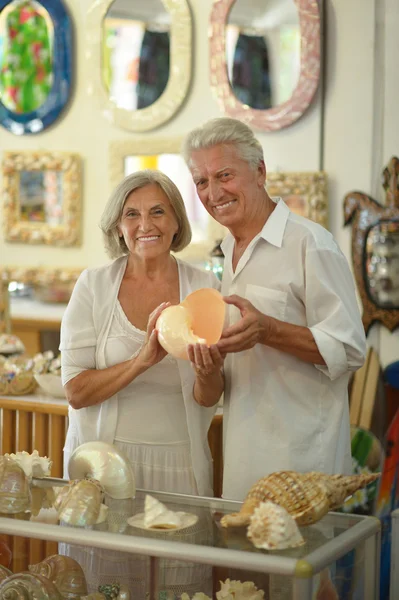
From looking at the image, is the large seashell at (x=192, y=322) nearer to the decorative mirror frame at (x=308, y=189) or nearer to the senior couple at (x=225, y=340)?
the senior couple at (x=225, y=340)

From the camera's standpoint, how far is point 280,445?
1981mm

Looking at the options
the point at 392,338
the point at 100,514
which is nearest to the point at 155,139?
the point at 392,338

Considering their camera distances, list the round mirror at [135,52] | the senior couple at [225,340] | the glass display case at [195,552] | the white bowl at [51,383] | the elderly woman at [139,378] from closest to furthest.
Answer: the glass display case at [195,552]
the senior couple at [225,340]
the elderly woman at [139,378]
the white bowl at [51,383]
the round mirror at [135,52]

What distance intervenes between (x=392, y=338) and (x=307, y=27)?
1393 mm

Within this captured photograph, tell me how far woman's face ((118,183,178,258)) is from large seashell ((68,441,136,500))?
537mm

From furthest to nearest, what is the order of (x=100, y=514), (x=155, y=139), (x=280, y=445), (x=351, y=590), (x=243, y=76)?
(x=155, y=139)
(x=243, y=76)
(x=280, y=445)
(x=100, y=514)
(x=351, y=590)

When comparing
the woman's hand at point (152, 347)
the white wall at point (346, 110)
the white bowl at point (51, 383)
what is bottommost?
the white bowl at point (51, 383)

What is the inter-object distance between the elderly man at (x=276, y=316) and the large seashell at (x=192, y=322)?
6 cm

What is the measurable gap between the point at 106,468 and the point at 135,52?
9.43ft

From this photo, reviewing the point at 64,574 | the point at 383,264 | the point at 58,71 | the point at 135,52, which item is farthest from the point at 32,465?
the point at 58,71

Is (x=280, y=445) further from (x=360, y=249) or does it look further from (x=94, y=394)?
(x=360, y=249)

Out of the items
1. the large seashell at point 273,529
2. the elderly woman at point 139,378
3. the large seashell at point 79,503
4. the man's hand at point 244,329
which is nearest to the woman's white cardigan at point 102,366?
the elderly woman at point 139,378

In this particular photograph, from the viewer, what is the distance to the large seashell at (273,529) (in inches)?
56.4

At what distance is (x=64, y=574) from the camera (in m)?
1.79
